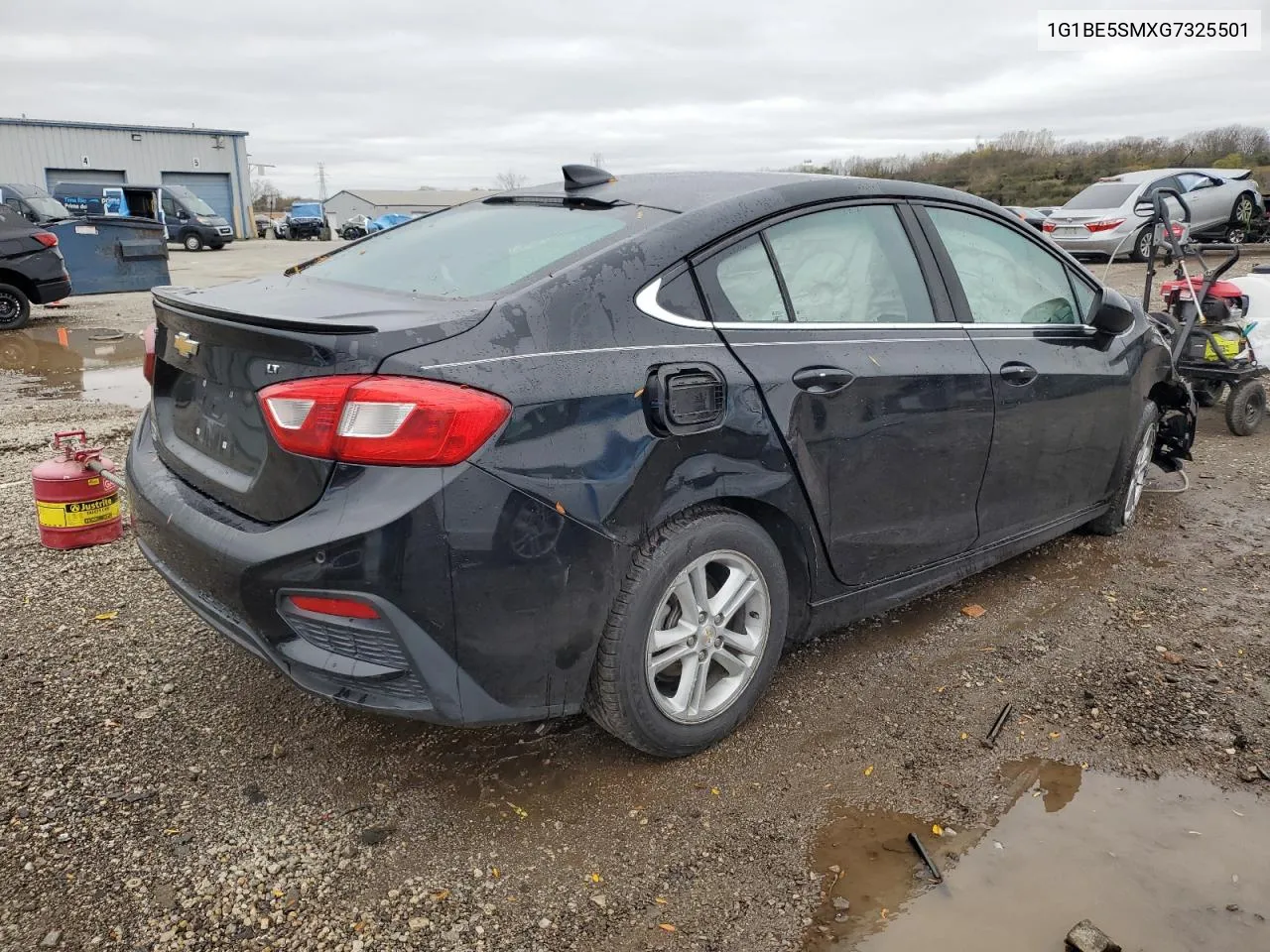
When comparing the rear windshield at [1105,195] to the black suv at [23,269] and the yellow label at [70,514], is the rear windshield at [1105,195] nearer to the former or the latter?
the black suv at [23,269]

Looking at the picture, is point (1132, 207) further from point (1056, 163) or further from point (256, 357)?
point (1056, 163)

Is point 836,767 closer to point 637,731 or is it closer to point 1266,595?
point 637,731

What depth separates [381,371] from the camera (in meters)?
2.17

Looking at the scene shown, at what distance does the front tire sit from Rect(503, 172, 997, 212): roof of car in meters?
0.97

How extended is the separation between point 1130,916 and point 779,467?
1.36m

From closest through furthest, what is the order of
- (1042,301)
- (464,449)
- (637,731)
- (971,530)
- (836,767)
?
(464,449) → (637,731) → (836,767) → (971,530) → (1042,301)

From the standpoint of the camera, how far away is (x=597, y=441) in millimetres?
2330

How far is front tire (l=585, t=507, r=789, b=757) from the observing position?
2.48 metres

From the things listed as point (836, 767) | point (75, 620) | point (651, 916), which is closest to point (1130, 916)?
point (836, 767)

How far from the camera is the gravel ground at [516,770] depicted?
86.2 inches

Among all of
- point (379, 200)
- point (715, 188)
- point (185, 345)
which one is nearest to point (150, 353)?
point (185, 345)

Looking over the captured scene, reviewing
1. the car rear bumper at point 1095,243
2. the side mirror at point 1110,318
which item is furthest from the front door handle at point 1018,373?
the car rear bumper at point 1095,243

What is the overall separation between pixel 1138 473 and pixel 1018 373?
5.05 ft

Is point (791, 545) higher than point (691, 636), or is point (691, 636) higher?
point (791, 545)
